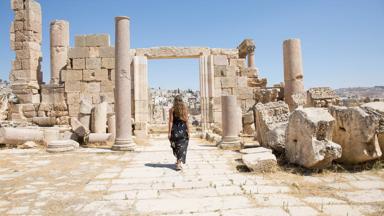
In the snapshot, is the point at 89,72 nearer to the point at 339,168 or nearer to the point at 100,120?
the point at 100,120

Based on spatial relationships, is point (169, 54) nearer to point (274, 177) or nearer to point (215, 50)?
point (215, 50)

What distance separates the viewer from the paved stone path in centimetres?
355

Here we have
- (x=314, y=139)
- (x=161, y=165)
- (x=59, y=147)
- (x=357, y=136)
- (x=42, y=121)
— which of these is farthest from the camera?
(x=42, y=121)

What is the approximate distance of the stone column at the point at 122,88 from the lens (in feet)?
29.8

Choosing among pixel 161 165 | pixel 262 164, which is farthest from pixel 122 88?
pixel 262 164

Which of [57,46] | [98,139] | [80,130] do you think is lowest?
[98,139]

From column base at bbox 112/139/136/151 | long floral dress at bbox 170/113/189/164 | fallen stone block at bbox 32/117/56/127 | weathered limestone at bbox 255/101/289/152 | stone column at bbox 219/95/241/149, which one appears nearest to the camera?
long floral dress at bbox 170/113/189/164

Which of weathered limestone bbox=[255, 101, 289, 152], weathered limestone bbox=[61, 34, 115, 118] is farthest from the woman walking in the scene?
weathered limestone bbox=[61, 34, 115, 118]

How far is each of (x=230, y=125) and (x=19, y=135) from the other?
685 centimetres

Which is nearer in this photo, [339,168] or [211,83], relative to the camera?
[339,168]

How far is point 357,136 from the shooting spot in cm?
557

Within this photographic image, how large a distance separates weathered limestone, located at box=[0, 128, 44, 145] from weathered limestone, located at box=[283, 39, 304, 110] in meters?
10.3

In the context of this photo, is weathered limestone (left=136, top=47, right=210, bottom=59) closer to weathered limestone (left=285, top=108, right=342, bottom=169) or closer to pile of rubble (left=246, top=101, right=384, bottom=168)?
pile of rubble (left=246, top=101, right=384, bottom=168)

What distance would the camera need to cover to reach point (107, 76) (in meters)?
13.3
